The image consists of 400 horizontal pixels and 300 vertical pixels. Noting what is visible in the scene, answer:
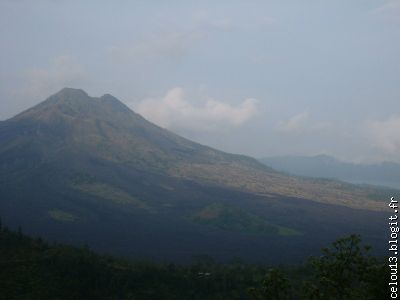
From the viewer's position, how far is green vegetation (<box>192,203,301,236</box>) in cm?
12300

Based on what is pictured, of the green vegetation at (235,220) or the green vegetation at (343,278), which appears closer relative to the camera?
the green vegetation at (343,278)

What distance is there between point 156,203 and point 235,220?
24.4 m

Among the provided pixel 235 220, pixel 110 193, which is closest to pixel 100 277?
pixel 235 220

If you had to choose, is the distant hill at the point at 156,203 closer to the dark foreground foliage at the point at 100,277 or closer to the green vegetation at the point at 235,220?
the green vegetation at the point at 235,220

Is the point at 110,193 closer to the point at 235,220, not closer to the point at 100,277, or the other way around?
the point at 235,220

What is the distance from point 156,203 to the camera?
14038cm

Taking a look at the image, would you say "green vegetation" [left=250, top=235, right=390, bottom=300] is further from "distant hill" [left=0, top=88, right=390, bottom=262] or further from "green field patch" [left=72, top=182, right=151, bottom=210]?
"green field patch" [left=72, top=182, right=151, bottom=210]

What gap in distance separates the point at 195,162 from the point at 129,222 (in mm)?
83059

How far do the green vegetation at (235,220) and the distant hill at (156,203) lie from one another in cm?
26

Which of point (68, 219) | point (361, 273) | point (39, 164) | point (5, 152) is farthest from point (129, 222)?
point (361, 273)

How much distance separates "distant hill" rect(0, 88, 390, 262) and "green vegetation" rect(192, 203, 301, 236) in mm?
258

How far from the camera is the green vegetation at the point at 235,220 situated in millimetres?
123000

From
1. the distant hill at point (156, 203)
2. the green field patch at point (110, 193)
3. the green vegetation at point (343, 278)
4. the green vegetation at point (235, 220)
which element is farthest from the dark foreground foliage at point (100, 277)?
the green field patch at point (110, 193)

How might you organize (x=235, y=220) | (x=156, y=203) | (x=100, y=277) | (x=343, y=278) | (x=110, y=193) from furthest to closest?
(x=110, y=193), (x=156, y=203), (x=235, y=220), (x=100, y=277), (x=343, y=278)
